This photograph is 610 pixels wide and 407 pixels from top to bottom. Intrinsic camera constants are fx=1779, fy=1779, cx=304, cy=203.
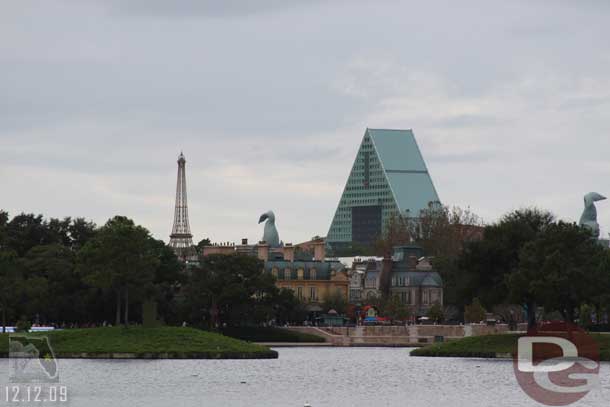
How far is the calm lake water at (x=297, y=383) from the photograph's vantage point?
7906cm

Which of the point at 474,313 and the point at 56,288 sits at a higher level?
the point at 56,288

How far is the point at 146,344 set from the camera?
379 feet

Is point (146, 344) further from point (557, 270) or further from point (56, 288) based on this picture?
point (56, 288)

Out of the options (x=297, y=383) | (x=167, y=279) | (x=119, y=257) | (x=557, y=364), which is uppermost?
(x=167, y=279)

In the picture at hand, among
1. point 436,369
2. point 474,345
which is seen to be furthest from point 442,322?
point 436,369

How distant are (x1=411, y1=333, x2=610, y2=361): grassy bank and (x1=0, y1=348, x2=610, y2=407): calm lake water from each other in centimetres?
195

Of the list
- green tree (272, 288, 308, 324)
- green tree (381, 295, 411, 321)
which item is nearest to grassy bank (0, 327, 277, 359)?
green tree (272, 288, 308, 324)

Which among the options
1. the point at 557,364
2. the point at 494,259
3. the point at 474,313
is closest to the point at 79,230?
the point at 474,313

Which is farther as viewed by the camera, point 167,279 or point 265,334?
point 265,334

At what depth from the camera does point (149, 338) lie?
4609 inches

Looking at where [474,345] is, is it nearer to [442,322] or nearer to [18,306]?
[18,306]

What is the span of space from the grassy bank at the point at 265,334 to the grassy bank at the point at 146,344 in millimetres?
43307

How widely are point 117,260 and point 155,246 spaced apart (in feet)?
119

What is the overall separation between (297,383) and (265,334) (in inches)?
2884
